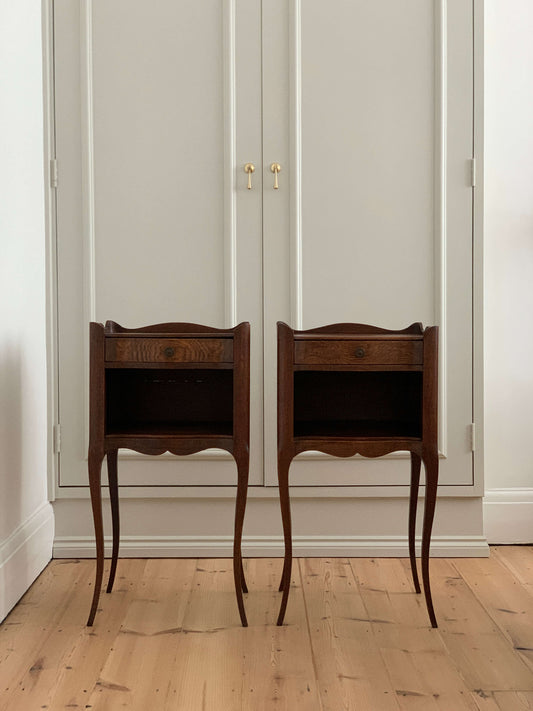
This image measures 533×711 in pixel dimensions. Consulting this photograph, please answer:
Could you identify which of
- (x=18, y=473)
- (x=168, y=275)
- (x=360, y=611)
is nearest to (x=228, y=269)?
(x=168, y=275)

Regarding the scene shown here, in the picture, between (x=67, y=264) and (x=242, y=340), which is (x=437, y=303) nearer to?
(x=242, y=340)

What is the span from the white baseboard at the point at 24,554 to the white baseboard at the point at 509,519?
157 centimetres

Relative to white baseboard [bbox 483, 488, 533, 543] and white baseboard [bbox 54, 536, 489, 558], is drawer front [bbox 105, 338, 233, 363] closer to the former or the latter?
white baseboard [bbox 54, 536, 489, 558]

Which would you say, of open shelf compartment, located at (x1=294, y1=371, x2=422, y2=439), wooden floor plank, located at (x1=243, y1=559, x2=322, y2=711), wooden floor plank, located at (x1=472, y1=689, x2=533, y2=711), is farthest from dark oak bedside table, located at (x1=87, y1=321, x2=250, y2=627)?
wooden floor plank, located at (x1=472, y1=689, x2=533, y2=711)

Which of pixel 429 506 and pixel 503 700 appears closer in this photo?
pixel 503 700

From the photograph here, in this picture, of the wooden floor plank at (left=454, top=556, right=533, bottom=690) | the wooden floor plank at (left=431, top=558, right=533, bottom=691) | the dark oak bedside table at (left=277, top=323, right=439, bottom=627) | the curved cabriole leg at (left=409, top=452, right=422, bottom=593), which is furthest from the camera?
the curved cabriole leg at (left=409, top=452, right=422, bottom=593)

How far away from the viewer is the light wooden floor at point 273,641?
161cm

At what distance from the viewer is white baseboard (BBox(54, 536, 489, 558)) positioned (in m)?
2.63

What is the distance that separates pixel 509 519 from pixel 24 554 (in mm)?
1701

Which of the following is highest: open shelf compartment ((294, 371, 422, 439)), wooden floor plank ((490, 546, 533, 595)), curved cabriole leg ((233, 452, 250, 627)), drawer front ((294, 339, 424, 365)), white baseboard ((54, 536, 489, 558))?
drawer front ((294, 339, 424, 365))

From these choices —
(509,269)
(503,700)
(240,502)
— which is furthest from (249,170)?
(503,700)

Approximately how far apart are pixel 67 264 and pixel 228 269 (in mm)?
560

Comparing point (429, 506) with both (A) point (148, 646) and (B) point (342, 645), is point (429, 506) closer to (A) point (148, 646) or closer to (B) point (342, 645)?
(B) point (342, 645)

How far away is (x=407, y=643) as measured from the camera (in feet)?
6.23
